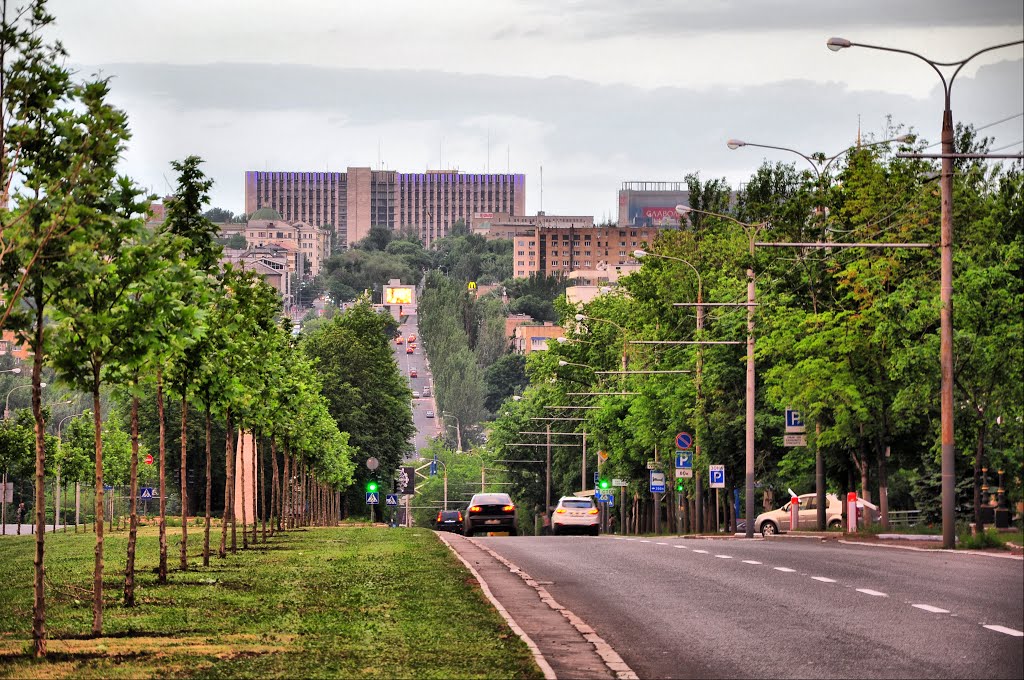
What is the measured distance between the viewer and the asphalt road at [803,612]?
14.8m

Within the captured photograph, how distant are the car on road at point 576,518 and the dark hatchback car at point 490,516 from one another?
79.1 inches

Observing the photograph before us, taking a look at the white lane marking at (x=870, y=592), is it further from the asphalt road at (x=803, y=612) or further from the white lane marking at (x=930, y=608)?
the white lane marking at (x=930, y=608)

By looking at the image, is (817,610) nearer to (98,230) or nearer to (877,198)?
(98,230)

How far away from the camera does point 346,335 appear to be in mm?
113375

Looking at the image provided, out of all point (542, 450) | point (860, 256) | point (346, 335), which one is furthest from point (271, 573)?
point (542, 450)

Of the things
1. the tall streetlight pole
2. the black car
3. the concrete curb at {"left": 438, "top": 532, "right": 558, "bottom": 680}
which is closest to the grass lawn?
the concrete curb at {"left": 438, "top": 532, "right": 558, "bottom": 680}

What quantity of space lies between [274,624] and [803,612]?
5765mm

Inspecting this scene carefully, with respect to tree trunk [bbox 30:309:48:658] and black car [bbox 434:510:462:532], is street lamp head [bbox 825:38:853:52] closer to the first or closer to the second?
tree trunk [bbox 30:309:48:658]

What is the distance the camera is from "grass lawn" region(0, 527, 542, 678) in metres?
14.8

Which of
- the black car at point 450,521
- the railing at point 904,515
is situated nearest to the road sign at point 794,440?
the railing at point 904,515

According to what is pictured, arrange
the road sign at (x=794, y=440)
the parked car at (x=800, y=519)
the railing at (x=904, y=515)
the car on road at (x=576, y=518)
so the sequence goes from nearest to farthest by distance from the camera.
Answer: the road sign at (x=794, y=440), the car on road at (x=576, y=518), the parked car at (x=800, y=519), the railing at (x=904, y=515)

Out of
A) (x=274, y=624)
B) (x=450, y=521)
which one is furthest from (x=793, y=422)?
(x=274, y=624)

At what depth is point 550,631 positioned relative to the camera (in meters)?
17.9

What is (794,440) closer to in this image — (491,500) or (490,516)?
(490,516)
